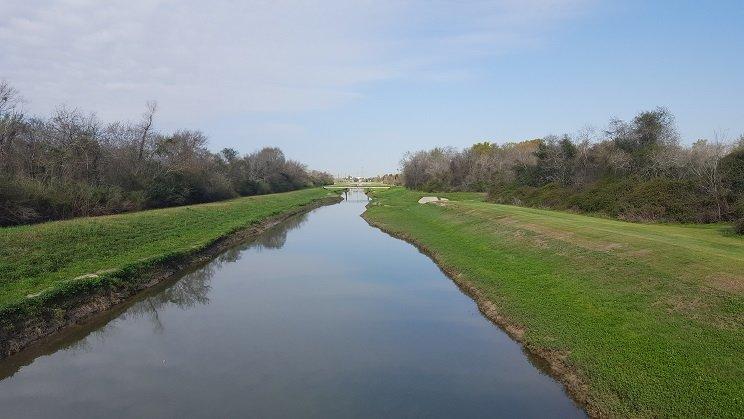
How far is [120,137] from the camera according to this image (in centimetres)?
4372

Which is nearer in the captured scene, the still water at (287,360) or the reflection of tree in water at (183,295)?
the still water at (287,360)

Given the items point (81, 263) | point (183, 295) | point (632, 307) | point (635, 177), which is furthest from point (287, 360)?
point (635, 177)

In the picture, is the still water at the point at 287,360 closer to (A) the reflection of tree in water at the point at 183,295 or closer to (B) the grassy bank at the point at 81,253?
(A) the reflection of tree in water at the point at 183,295

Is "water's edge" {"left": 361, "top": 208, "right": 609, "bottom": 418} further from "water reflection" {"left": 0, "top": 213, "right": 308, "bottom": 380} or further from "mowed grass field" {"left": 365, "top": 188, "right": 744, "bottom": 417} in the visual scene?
"water reflection" {"left": 0, "top": 213, "right": 308, "bottom": 380}

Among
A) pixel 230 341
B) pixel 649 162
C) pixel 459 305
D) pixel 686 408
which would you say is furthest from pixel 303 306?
pixel 649 162

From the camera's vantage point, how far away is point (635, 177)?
33.8 meters

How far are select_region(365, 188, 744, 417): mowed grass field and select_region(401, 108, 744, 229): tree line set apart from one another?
12.6 ft

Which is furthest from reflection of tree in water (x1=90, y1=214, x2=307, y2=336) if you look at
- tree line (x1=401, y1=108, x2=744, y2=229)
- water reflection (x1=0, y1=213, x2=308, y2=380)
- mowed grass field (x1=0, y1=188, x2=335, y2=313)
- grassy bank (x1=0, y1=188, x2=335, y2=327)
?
tree line (x1=401, y1=108, x2=744, y2=229)

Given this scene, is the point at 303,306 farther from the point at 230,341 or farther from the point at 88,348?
the point at 88,348

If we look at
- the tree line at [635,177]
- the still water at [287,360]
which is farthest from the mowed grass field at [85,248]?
the tree line at [635,177]

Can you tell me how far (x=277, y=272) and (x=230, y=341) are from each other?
899 centimetres

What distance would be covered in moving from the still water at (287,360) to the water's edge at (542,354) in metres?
0.24

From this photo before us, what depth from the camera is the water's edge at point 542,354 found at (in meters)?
8.59

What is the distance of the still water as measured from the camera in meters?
8.55
